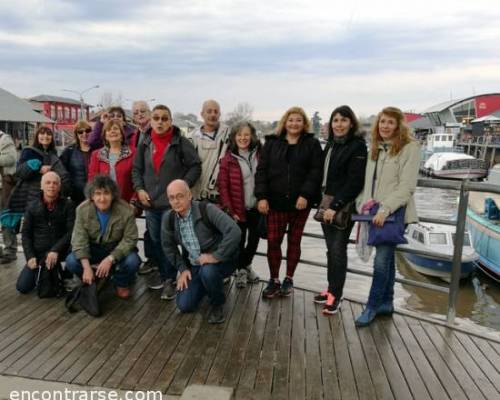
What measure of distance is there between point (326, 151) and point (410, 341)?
5.48 ft

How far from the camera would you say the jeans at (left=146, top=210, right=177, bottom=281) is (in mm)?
4293

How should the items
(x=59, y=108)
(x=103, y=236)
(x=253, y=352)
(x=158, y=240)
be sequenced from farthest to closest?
(x=59, y=108), (x=158, y=240), (x=103, y=236), (x=253, y=352)

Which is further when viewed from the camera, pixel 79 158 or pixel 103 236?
pixel 79 158

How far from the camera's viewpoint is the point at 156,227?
432cm

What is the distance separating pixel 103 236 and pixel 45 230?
2.38ft

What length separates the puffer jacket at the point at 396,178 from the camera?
3.40 metres

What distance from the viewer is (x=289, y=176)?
12.7 feet

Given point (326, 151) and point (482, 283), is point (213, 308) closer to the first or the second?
point (326, 151)

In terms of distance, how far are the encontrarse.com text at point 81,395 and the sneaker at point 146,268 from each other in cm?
225

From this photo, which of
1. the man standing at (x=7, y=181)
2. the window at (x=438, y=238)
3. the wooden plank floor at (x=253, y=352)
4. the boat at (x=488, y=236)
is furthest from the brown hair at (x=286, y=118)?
the boat at (x=488, y=236)

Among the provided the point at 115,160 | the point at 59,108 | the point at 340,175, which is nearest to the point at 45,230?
the point at 115,160

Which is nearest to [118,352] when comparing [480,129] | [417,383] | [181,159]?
[181,159]

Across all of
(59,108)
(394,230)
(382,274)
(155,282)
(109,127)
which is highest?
(59,108)

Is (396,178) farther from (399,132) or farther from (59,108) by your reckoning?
(59,108)
